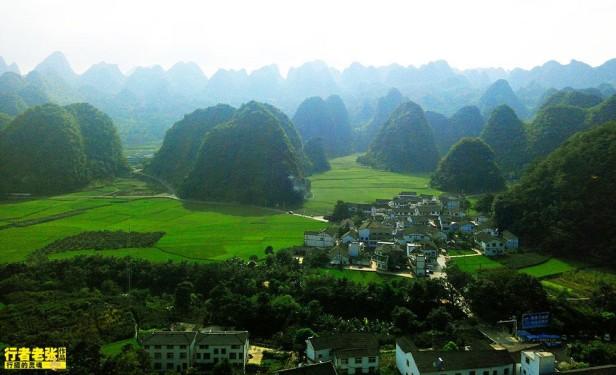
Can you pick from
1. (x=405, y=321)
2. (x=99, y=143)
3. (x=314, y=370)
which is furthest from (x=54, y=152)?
(x=314, y=370)

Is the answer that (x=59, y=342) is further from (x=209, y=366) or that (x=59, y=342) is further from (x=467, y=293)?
(x=467, y=293)

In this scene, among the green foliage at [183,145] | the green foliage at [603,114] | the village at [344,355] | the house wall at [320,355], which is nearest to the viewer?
the village at [344,355]

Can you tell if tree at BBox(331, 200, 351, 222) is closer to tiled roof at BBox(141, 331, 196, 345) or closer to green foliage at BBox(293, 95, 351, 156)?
tiled roof at BBox(141, 331, 196, 345)

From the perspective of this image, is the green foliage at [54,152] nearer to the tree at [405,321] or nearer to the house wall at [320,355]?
the tree at [405,321]

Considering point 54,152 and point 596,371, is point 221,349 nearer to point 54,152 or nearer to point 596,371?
point 596,371

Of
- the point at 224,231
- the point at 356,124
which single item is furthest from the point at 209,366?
the point at 356,124

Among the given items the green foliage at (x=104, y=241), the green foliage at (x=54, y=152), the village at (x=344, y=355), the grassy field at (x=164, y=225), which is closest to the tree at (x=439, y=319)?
the village at (x=344, y=355)
